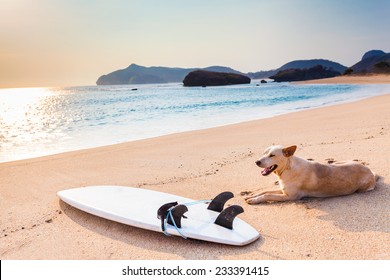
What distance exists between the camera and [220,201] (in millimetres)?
3705

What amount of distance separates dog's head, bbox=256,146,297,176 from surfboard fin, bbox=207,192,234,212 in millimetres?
578

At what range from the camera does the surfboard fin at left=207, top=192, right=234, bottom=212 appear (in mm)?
3695

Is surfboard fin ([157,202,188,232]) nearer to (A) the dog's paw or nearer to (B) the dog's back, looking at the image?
(A) the dog's paw

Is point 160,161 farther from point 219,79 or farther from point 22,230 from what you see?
point 219,79

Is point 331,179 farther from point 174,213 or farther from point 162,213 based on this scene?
point 162,213

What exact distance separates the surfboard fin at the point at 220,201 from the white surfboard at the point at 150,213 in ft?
0.20

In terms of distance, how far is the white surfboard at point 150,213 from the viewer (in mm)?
3227

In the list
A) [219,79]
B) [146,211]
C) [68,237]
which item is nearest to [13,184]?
[68,237]

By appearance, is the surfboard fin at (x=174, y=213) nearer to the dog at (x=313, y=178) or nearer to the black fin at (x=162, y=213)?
the black fin at (x=162, y=213)

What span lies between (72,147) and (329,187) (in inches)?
296

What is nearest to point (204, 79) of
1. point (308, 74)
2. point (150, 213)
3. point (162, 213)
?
point (308, 74)

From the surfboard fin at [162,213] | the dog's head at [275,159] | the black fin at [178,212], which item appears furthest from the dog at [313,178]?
the surfboard fin at [162,213]

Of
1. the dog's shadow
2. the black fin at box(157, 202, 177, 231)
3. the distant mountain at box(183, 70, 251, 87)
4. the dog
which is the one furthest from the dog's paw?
the distant mountain at box(183, 70, 251, 87)

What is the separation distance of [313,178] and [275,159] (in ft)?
1.81
